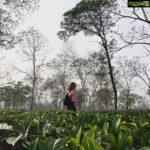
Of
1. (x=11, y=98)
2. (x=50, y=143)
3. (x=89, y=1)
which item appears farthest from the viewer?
(x=11, y=98)

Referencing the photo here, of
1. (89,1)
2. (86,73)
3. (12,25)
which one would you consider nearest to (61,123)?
(12,25)

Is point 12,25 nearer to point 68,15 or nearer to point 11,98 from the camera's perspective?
point 68,15

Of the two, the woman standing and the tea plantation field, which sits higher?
the woman standing

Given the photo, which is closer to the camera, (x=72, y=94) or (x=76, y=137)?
(x=76, y=137)

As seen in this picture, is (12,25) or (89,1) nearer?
(12,25)

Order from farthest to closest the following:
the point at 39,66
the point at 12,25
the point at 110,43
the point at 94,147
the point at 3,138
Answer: the point at 39,66, the point at 110,43, the point at 12,25, the point at 3,138, the point at 94,147

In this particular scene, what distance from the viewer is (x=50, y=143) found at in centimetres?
174

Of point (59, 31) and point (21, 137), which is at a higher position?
point (59, 31)

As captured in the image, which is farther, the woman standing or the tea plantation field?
the woman standing

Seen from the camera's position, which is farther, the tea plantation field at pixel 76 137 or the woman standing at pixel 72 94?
the woman standing at pixel 72 94

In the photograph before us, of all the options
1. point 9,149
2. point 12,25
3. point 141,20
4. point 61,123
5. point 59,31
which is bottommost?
point 9,149

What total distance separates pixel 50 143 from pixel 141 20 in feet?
43.1

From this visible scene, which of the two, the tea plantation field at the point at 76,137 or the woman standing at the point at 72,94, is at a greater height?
the woman standing at the point at 72,94

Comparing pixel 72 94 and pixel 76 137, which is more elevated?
pixel 72 94
